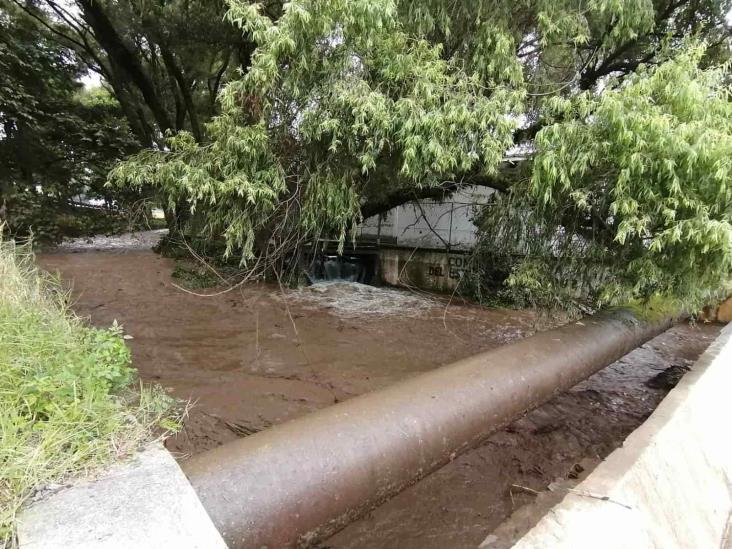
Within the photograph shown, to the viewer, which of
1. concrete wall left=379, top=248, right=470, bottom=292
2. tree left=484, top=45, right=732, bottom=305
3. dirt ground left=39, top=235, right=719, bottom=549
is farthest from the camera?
concrete wall left=379, top=248, right=470, bottom=292

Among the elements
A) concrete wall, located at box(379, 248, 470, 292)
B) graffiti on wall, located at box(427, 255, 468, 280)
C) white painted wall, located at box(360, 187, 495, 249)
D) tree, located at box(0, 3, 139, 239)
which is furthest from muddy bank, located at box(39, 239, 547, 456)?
white painted wall, located at box(360, 187, 495, 249)

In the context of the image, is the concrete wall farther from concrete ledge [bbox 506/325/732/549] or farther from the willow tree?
concrete ledge [bbox 506/325/732/549]

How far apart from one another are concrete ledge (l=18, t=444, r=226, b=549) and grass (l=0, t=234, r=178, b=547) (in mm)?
95

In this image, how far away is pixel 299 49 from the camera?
177 inches

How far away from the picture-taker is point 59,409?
191 cm

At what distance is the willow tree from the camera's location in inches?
168

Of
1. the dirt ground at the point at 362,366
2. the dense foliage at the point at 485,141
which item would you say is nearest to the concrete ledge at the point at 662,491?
the dirt ground at the point at 362,366

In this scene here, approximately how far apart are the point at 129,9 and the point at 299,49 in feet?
32.1

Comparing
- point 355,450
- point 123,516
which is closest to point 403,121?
point 355,450

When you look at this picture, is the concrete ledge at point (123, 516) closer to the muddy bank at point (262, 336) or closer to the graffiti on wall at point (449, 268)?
the muddy bank at point (262, 336)

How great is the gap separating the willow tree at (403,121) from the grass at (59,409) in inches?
97.3

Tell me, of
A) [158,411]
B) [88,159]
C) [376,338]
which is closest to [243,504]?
[158,411]

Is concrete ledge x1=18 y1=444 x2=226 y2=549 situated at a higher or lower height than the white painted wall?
lower

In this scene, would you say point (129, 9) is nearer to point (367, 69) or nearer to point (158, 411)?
point (367, 69)
